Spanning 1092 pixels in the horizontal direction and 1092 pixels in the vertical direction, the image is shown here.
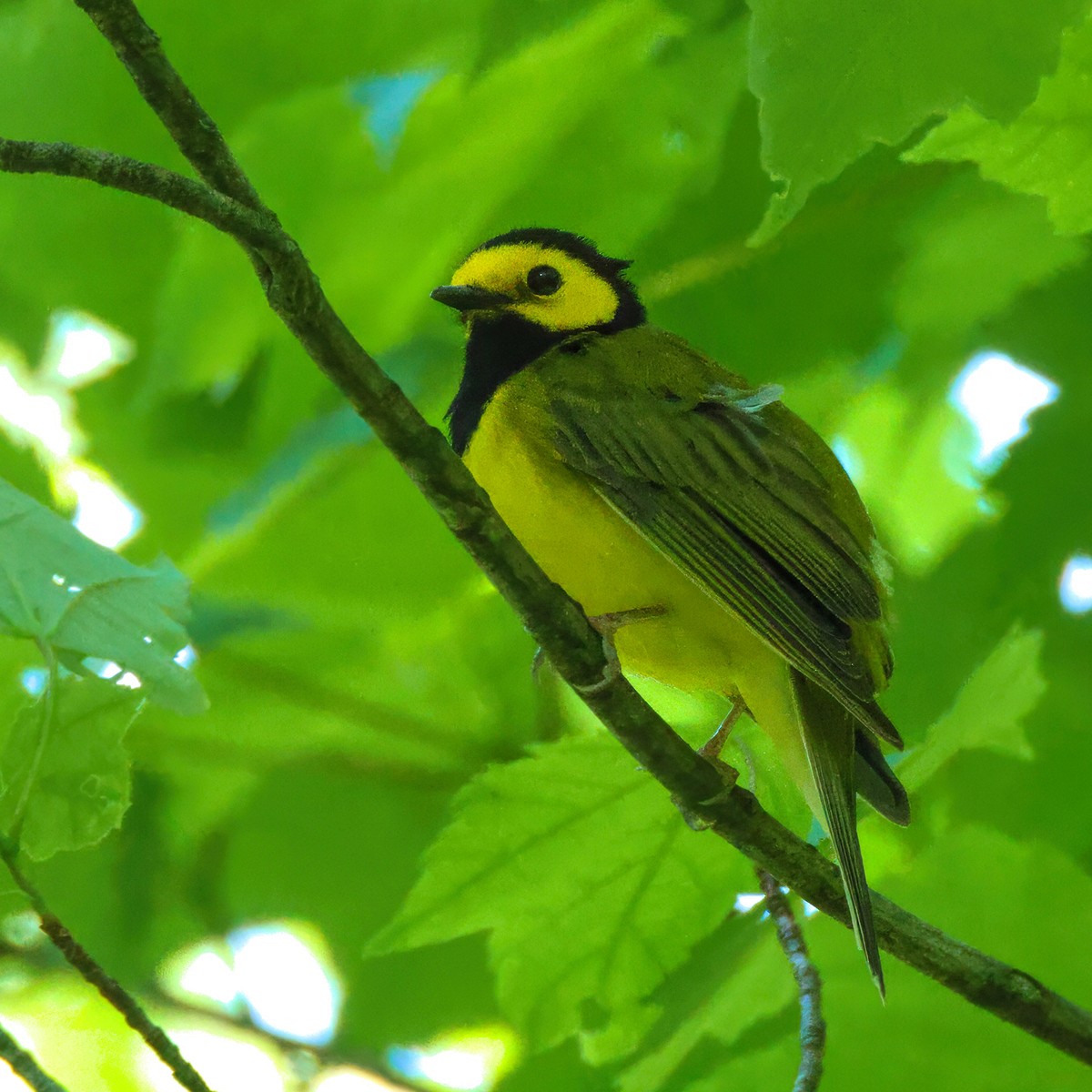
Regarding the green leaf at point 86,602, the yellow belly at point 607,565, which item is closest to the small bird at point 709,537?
the yellow belly at point 607,565

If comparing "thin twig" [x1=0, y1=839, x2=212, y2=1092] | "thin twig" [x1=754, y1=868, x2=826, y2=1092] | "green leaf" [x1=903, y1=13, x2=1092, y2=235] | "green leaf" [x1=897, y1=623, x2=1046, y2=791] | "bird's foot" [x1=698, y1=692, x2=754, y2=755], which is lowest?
"thin twig" [x1=0, y1=839, x2=212, y2=1092]

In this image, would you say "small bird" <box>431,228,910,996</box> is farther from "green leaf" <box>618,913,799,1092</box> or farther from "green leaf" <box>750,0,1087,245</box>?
"green leaf" <box>750,0,1087,245</box>

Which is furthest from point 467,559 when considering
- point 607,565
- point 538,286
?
point 538,286

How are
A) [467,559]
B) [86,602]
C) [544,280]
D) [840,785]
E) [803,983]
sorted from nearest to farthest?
[86,602] < [803,983] < [840,785] < [467,559] < [544,280]

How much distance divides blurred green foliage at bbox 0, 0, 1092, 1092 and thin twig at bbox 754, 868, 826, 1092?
0.06 meters

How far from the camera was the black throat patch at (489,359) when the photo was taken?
235 cm

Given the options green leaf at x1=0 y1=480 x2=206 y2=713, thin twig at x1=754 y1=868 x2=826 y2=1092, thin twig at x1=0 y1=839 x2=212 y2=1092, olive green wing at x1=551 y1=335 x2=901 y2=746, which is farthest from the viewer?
olive green wing at x1=551 y1=335 x2=901 y2=746

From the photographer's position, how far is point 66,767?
1470 mm

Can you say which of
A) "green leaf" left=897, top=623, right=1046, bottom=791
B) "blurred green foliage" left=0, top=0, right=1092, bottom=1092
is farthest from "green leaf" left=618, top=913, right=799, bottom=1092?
"green leaf" left=897, top=623, right=1046, bottom=791

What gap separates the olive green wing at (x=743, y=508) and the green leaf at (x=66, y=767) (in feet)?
2.79

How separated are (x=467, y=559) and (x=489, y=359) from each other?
393mm

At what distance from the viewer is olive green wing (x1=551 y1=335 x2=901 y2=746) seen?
1.95m

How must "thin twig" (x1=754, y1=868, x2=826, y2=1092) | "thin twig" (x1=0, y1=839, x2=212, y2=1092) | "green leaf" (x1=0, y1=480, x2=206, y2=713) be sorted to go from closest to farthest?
"green leaf" (x1=0, y1=480, x2=206, y2=713) → "thin twig" (x1=0, y1=839, x2=212, y2=1092) → "thin twig" (x1=754, y1=868, x2=826, y2=1092)

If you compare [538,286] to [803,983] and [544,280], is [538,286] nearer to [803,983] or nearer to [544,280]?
[544,280]
